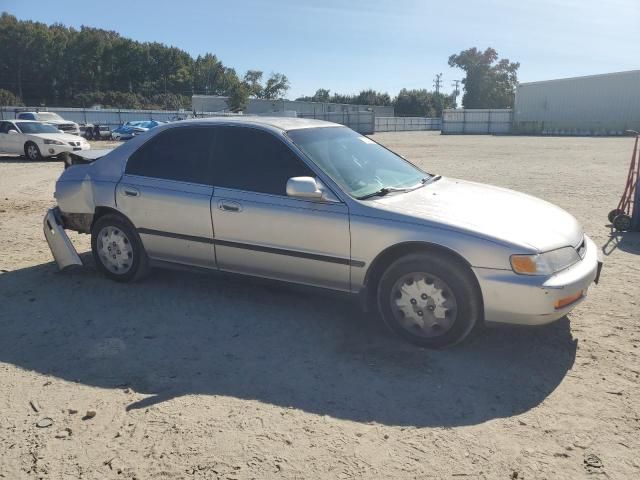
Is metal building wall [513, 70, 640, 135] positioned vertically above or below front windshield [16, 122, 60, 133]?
above

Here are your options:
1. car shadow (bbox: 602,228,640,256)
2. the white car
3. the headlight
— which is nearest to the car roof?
the headlight

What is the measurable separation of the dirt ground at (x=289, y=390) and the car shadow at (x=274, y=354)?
1 centimetres

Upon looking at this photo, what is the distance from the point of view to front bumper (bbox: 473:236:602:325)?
3.35 metres

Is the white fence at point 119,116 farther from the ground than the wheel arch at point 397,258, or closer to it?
farther from the ground

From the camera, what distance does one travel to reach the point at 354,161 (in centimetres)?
445

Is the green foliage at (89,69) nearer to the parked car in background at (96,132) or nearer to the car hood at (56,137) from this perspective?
the parked car in background at (96,132)

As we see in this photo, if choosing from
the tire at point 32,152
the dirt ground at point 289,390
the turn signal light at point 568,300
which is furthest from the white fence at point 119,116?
the turn signal light at point 568,300

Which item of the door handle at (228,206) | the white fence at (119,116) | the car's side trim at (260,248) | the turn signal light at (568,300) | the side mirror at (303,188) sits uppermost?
the white fence at (119,116)

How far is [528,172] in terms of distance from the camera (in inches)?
584

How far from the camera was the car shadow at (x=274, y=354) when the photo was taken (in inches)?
124

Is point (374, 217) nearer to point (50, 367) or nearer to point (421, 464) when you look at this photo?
point (421, 464)

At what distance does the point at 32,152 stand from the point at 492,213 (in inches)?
726

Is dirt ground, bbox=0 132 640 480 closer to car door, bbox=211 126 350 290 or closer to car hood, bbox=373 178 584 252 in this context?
car door, bbox=211 126 350 290

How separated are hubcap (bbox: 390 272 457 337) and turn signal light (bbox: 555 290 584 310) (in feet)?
2.12
